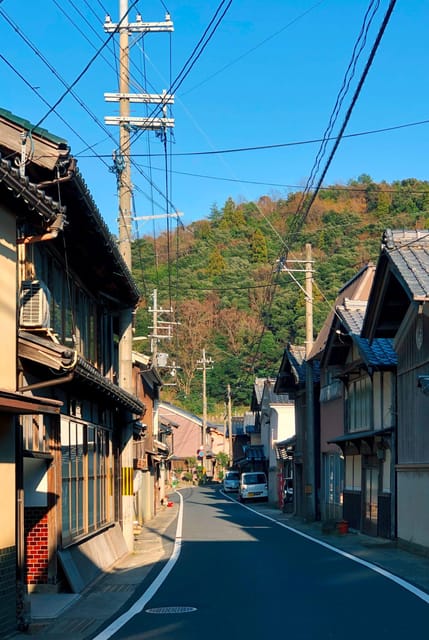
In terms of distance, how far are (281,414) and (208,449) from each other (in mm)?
36797

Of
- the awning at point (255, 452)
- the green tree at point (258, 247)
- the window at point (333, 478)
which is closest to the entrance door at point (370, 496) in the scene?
the window at point (333, 478)

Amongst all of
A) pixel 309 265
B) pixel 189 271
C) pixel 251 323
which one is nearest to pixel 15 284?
pixel 309 265

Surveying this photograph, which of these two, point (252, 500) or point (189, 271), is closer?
point (252, 500)

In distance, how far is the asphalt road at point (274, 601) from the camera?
9977mm

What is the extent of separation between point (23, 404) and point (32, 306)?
8.22ft

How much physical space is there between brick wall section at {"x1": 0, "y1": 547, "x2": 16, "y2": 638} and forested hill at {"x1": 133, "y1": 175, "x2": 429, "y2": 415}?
53.2 feet

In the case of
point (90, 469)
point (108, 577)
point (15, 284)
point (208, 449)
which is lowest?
point (208, 449)

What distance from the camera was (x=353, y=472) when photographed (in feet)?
95.1

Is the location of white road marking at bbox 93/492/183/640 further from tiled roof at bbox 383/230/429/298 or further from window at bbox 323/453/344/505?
window at bbox 323/453/344/505

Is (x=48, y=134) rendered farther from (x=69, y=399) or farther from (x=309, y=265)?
(x=309, y=265)

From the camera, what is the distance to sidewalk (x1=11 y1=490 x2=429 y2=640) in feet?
35.2

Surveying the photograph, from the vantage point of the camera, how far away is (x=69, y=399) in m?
14.9

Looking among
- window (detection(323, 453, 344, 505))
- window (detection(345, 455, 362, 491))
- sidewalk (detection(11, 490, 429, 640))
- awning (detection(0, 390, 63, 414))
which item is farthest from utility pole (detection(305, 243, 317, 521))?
awning (detection(0, 390, 63, 414))

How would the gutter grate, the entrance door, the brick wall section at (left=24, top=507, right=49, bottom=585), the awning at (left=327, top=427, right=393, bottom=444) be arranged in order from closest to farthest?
1. the gutter grate
2. the brick wall section at (left=24, top=507, right=49, bottom=585)
3. the awning at (left=327, top=427, right=393, bottom=444)
4. the entrance door
